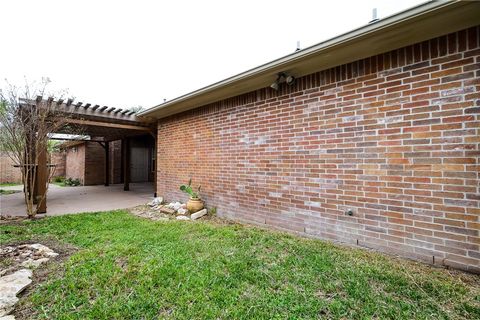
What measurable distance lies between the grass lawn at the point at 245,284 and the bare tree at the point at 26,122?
327 cm

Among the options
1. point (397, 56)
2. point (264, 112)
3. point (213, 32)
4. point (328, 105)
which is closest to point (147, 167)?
point (213, 32)

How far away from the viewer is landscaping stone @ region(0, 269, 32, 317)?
75.4 inches

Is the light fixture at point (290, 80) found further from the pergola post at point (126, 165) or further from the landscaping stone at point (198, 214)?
the pergola post at point (126, 165)

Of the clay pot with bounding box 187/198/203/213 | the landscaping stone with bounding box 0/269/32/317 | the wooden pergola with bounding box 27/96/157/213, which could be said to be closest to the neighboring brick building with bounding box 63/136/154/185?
the wooden pergola with bounding box 27/96/157/213

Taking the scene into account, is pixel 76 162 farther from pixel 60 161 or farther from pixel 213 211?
pixel 213 211

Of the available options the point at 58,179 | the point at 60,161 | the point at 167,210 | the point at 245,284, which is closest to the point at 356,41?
the point at 245,284

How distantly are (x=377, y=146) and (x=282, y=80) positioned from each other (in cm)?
185

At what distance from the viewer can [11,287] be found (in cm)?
218

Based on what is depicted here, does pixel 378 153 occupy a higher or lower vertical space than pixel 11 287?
higher

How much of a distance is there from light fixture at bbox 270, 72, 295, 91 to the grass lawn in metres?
2.61

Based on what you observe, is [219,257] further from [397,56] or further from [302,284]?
[397,56]

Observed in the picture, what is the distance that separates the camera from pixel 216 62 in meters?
11.5

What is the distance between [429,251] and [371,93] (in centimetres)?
205

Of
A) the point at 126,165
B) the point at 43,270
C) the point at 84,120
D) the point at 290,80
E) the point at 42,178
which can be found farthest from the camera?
the point at 126,165
